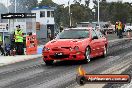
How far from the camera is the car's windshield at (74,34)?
17141mm

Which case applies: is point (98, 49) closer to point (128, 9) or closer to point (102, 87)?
point (102, 87)

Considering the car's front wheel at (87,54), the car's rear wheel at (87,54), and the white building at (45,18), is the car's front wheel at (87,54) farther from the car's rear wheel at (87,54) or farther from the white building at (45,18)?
the white building at (45,18)

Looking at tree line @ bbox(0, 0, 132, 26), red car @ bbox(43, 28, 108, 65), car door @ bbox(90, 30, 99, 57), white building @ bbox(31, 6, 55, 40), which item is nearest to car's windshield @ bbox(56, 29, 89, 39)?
red car @ bbox(43, 28, 108, 65)

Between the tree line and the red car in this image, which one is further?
the tree line

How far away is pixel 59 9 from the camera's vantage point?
366ft

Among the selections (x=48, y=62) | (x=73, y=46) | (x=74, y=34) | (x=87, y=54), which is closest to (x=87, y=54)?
(x=87, y=54)

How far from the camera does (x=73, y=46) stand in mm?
15875

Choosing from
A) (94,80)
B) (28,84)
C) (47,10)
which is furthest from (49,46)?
(47,10)

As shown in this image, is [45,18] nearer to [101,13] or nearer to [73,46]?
[73,46]

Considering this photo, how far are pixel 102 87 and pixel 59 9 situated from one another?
102457 millimetres

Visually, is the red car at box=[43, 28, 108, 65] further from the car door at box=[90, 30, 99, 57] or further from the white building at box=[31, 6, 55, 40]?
the white building at box=[31, 6, 55, 40]

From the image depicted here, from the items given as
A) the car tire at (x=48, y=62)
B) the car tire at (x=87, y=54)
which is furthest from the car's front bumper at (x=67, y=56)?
the car tire at (x=48, y=62)

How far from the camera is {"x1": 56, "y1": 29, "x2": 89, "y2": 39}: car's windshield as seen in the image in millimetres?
17141

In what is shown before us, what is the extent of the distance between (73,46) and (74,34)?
60.5 inches
